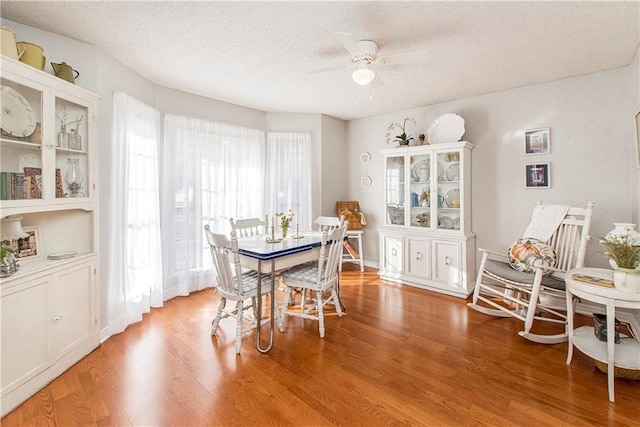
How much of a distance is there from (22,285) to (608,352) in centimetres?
371

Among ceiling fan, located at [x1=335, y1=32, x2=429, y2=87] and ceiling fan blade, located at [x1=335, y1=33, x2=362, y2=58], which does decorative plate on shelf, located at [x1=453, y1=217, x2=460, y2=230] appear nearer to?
ceiling fan, located at [x1=335, y1=32, x2=429, y2=87]

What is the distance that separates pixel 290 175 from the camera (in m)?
4.48

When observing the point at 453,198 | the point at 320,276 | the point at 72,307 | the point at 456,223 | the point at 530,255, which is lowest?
the point at 72,307

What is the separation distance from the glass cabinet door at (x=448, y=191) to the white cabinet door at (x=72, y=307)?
3751 millimetres

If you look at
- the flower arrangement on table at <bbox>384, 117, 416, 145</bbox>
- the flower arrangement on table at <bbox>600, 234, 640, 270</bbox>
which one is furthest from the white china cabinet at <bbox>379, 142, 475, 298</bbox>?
the flower arrangement on table at <bbox>600, 234, 640, 270</bbox>

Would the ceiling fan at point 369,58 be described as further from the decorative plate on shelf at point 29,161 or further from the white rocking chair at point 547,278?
the decorative plate on shelf at point 29,161

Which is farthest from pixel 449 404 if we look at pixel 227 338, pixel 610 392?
pixel 227 338

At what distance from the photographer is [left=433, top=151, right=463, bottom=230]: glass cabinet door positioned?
12.1 ft

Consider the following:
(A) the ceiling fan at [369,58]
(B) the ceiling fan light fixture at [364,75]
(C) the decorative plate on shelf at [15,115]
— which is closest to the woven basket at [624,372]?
(A) the ceiling fan at [369,58]

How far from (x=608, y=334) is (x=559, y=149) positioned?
7.06 feet

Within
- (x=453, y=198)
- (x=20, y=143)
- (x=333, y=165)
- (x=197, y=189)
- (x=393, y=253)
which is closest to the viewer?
(x=20, y=143)

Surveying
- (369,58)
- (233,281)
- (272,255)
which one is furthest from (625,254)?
(233,281)

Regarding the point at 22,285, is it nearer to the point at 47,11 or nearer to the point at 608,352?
the point at 47,11

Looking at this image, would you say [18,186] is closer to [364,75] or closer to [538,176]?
[364,75]
